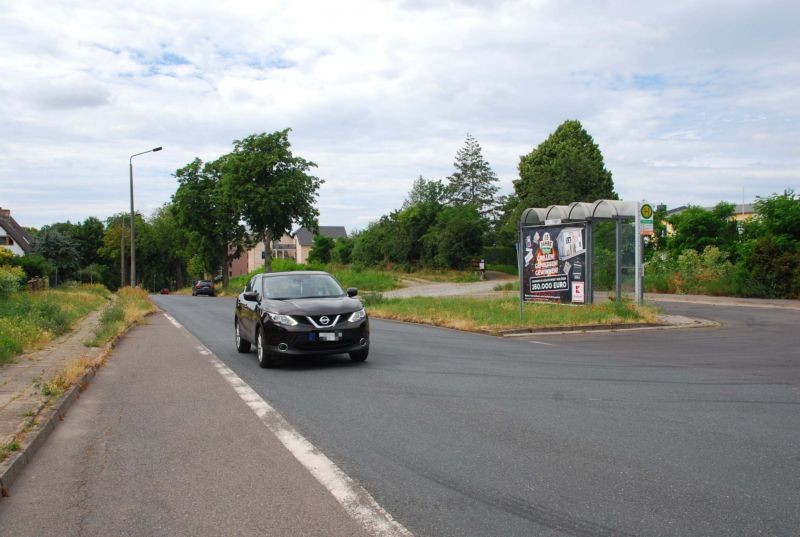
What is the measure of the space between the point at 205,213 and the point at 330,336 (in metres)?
57.7

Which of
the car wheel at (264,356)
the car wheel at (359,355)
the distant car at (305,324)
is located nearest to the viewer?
the distant car at (305,324)

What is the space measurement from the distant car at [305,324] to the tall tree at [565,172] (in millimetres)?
43978

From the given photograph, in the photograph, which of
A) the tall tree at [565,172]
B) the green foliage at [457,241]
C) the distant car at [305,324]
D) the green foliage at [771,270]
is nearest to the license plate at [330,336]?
the distant car at [305,324]

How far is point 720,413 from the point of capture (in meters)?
7.61

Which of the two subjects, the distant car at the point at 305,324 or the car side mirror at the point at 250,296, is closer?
the distant car at the point at 305,324

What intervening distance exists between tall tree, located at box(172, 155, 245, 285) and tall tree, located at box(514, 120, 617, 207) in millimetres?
25643

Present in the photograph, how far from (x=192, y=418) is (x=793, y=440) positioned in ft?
18.9

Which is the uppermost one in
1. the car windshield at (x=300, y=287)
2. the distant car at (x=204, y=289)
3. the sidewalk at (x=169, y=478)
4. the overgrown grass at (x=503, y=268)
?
the car windshield at (x=300, y=287)

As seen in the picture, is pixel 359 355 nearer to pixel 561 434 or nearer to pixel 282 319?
pixel 282 319

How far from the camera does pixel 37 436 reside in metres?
6.61

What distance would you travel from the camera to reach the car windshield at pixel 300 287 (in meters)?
12.5

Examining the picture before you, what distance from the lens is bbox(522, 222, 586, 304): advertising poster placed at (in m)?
21.3

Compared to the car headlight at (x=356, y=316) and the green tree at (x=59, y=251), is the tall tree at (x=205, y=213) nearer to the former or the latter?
the green tree at (x=59, y=251)

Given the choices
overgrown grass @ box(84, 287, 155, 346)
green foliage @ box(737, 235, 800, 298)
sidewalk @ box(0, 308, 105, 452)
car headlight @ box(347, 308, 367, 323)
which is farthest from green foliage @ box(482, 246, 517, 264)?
car headlight @ box(347, 308, 367, 323)
